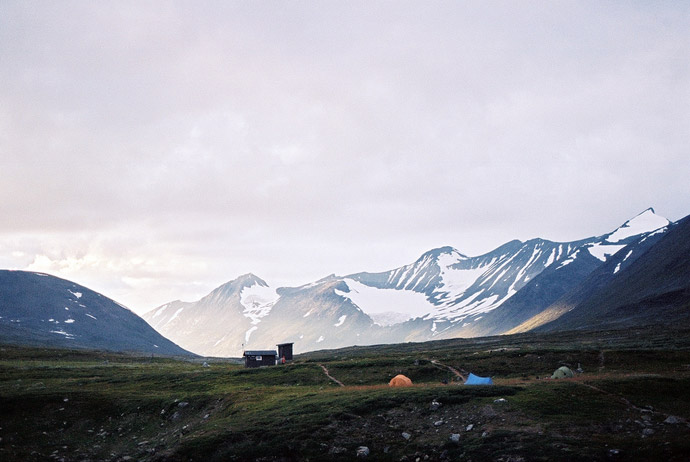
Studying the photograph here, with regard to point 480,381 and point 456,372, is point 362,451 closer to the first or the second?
point 480,381

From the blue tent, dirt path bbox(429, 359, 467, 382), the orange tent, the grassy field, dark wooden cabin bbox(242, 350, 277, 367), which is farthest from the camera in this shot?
dark wooden cabin bbox(242, 350, 277, 367)

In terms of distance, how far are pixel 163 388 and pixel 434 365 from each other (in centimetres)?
4049

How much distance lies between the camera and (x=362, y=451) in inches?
1548

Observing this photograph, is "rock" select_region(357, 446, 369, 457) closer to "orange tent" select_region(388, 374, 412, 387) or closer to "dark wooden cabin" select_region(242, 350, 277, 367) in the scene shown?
"orange tent" select_region(388, 374, 412, 387)

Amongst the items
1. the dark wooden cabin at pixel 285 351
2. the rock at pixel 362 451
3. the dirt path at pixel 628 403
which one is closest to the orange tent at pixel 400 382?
the dirt path at pixel 628 403

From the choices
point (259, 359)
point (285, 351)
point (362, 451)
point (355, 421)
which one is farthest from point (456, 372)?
point (285, 351)

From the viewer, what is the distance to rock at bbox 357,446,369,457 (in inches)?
1534

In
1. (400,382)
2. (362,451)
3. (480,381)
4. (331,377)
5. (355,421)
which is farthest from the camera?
(331,377)

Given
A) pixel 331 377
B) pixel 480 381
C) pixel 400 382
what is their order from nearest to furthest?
pixel 480 381 → pixel 400 382 → pixel 331 377

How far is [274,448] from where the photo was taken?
40375 millimetres

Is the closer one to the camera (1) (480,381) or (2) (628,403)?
(2) (628,403)

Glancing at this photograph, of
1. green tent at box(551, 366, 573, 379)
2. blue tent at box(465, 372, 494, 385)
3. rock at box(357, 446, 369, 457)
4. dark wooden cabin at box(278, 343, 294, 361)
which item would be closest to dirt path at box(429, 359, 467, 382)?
blue tent at box(465, 372, 494, 385)

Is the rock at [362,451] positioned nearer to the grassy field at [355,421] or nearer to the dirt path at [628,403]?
the grassy field at [355,421]

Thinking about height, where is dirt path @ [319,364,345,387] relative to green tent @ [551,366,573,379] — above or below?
below
